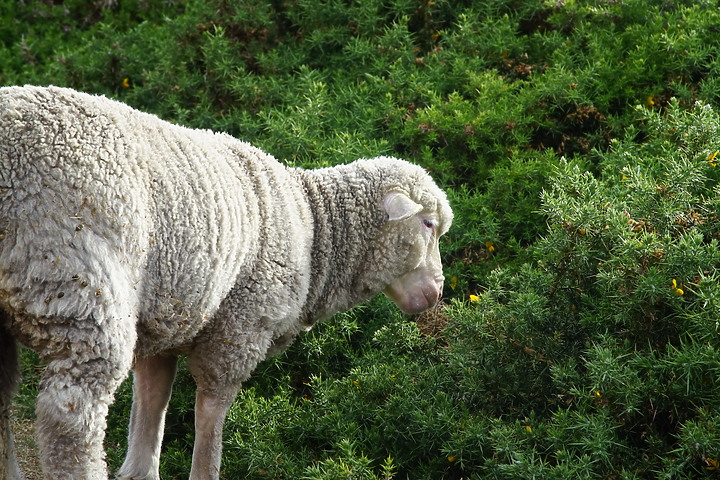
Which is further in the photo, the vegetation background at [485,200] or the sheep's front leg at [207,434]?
the sheep's front leg at [207,434]

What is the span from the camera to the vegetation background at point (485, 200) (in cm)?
402

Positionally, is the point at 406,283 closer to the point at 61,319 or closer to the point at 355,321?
the point at 355,321

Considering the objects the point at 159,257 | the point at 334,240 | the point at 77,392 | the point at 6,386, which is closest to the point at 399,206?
the point at 334,240

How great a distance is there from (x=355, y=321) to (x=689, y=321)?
7.15ft

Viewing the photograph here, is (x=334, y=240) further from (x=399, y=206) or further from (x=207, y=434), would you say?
(x=207, y=434)

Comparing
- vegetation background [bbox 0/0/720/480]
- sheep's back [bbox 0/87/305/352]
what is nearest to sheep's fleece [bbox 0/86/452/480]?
sheep's back [bbox 0/87/305/352]

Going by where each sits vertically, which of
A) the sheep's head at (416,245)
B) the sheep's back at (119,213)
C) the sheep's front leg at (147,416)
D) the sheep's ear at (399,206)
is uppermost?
the sheep's back at (119,213)

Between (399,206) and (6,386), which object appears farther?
(399,206)

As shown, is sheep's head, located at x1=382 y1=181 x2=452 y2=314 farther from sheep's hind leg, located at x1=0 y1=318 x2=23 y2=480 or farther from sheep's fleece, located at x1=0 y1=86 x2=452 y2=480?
sheep's hind leg, located at x1=0 y1=318 x2=23 y2=480

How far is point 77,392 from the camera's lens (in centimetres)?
341

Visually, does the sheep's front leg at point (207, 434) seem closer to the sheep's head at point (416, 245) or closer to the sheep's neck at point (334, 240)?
the sheep's neck at point (334, 240)

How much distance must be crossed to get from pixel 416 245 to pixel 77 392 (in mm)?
2077

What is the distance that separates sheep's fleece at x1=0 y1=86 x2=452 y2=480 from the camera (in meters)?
3.37

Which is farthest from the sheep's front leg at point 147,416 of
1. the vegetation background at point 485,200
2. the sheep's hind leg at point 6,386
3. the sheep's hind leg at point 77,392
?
the sheep's hind leg at point 77,392
